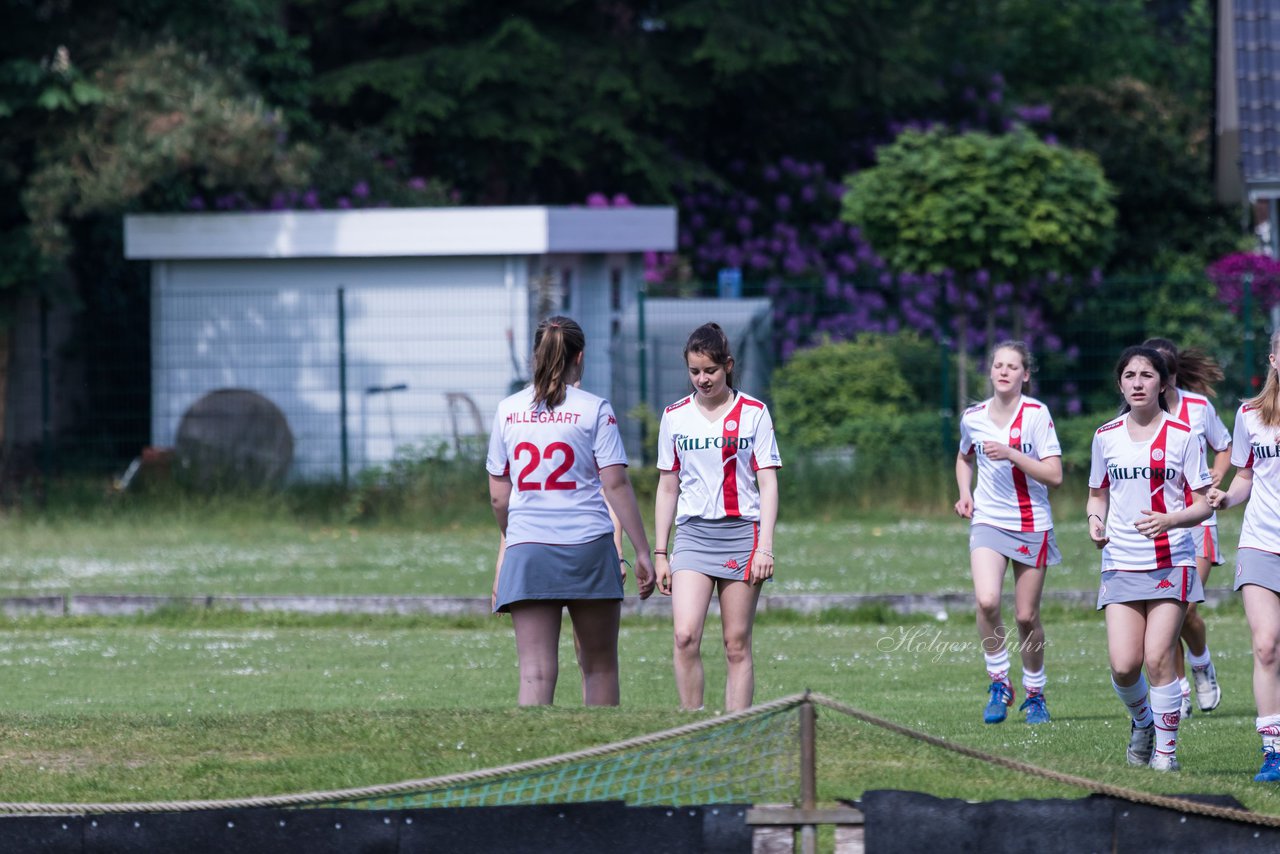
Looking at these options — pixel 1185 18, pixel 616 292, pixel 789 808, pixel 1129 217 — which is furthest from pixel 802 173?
pixel 789 808

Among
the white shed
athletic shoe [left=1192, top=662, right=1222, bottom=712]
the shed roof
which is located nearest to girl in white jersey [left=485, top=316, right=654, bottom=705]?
athletic shoe [left=1192, top=662, right=1222, bottom=712]

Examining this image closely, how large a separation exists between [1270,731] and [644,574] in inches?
106

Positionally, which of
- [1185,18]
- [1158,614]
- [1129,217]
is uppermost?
[1185,18]

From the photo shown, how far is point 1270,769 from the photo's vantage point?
790 centimetres

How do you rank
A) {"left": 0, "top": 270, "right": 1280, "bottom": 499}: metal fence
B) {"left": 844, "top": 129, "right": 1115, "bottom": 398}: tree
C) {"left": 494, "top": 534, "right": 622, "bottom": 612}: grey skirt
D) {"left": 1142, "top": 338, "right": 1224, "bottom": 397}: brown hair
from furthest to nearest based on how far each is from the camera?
{"left": 844, "top": 129, "right": 1115, "bottom": 398}: tree
{"left": 0, "top": 270, "right": 1280, "bottom": 499}: metal fence
{"left": 1142, "top": 338, "right": 1224, "bottom": 397}: brown hair
{"left": 494, "top": 534, "right": 622, "bottom": 612}: grey skirt

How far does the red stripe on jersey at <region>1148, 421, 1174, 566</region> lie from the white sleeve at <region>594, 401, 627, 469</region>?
226 cm

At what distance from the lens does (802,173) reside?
32.7 metres

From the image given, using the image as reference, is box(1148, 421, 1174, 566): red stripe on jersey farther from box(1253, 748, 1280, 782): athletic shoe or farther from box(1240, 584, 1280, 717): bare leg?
box(1253, 748, 1280, 782): athletic shoe

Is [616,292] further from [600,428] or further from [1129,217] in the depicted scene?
[600,428]

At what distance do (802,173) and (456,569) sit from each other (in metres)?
17.2

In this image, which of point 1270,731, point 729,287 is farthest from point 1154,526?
point 729,287

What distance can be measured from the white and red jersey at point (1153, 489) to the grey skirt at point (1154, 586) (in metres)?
0.03

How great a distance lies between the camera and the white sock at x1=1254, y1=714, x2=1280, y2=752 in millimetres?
7945

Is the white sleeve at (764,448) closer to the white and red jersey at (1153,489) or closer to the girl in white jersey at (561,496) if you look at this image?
the girl in white jersey at (561,496)
